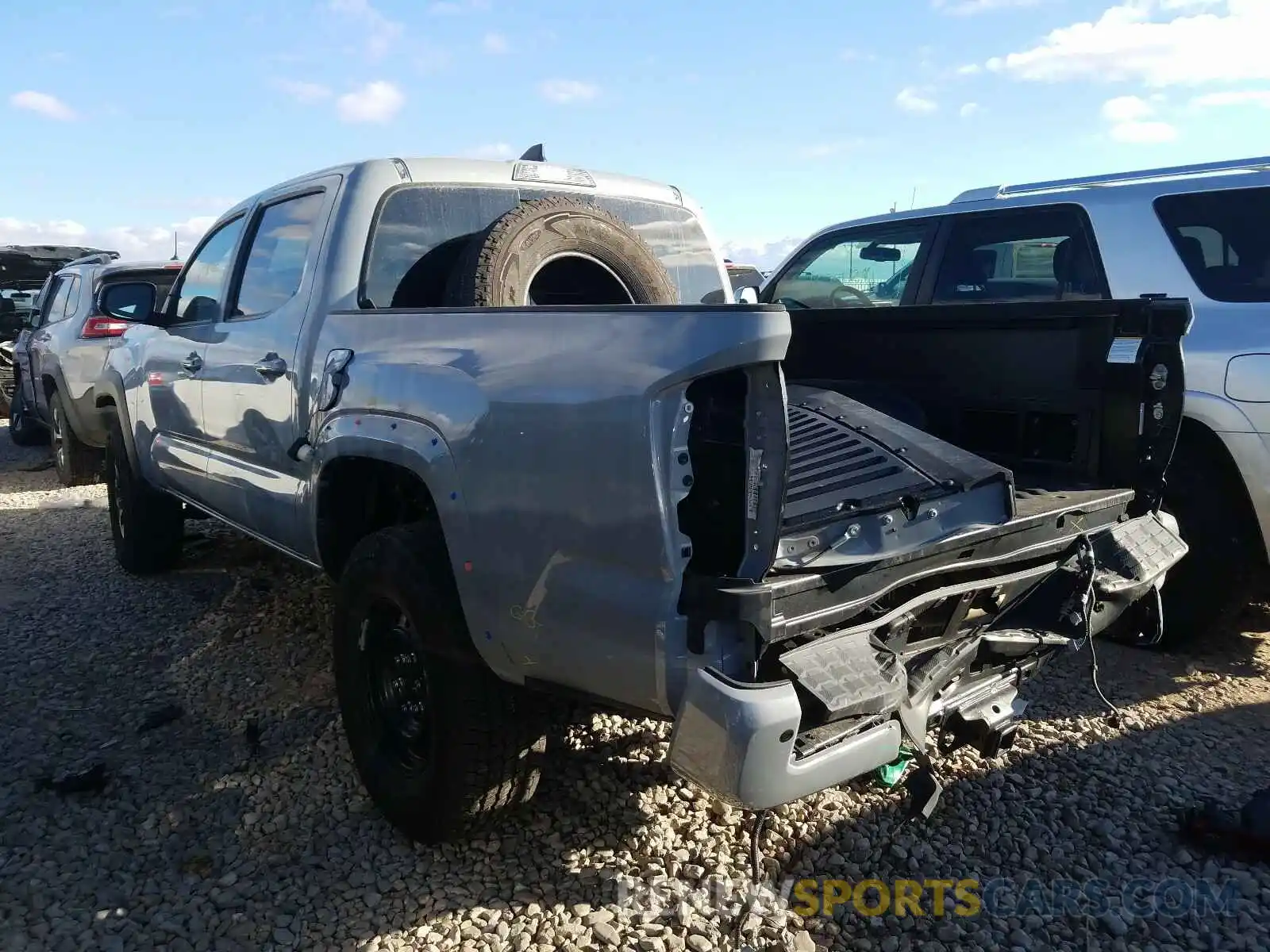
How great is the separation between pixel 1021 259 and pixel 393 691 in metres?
3.95

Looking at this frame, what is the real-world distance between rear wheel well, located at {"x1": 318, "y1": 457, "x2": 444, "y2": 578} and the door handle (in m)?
0.52

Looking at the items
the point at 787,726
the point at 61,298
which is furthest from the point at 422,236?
the point at 61,298

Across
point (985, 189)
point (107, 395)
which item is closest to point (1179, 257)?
point (985, 189)

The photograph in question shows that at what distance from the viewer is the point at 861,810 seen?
307 centimetres

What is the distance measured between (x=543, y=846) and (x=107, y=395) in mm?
4440

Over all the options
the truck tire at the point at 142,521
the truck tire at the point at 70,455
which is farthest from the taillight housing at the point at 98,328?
the truck tire at the point at 142,521

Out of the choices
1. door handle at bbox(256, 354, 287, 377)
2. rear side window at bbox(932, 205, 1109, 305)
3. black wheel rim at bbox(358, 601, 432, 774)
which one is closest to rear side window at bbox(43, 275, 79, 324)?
door handle at bbox(256, 354, 287, 377)

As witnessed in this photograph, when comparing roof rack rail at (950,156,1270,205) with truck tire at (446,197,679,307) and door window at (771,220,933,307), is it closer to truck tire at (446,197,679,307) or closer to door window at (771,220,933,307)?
door window at (771,220,933,307)

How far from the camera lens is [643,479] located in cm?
209

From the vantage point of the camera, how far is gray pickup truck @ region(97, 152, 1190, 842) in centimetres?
209

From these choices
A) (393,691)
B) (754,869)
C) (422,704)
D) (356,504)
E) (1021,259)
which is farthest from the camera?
(1021,259)

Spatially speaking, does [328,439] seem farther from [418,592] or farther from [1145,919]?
[1145,919]

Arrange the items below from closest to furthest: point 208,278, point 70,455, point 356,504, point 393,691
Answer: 1. point 393,691
2. point 356,504
3. point 208,278
4. point 70,455

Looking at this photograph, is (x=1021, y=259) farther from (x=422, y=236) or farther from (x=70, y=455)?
(x=70, y=455)
